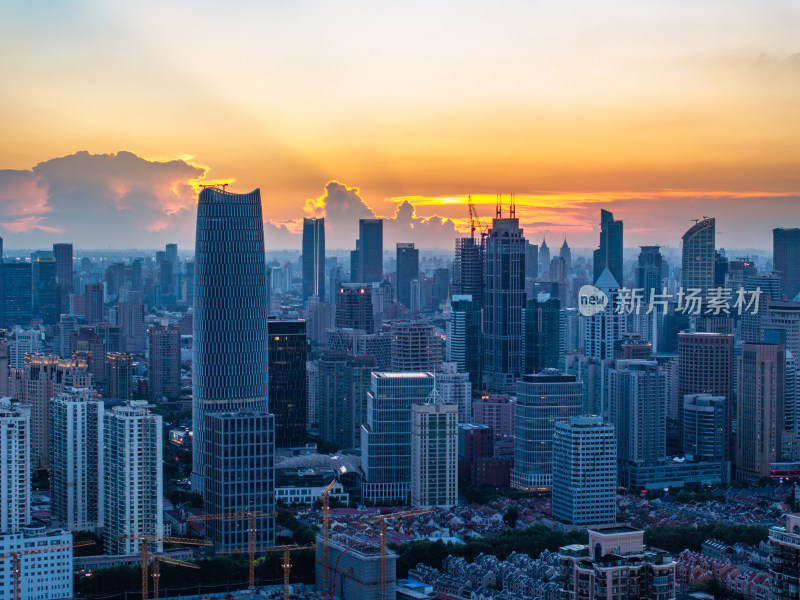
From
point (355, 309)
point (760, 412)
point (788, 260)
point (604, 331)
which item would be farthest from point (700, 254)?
point (760, 412)

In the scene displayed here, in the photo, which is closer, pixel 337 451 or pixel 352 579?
pixel 352 579

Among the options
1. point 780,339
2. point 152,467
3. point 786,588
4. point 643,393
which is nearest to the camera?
point 786,588

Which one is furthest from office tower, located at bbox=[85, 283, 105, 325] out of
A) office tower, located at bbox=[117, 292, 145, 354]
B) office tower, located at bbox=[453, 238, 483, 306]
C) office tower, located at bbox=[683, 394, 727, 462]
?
office tower, located at bbox=[683, 394, 727, 462]

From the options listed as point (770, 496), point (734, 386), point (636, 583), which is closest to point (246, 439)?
point (636, 583)

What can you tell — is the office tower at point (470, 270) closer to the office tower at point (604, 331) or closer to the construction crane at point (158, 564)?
the office tower at point (604, 331)

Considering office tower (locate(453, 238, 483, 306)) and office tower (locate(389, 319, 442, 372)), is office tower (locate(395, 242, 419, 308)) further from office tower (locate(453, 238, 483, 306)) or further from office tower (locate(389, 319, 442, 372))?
office tower (locate(389, 319, 442, 372))

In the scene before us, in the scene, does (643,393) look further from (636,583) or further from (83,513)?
(636,583)
